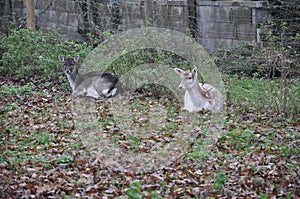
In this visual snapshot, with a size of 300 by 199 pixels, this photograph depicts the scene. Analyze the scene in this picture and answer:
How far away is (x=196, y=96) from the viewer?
10.2m

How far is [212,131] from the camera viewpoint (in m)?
8.57

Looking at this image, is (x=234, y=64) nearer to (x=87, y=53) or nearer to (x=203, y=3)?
(x=87, y=53)

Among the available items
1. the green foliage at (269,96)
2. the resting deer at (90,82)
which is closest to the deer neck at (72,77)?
the resting deer at (90,82)

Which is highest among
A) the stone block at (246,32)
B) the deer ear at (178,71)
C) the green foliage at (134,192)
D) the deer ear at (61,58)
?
the stone block at (246,32)

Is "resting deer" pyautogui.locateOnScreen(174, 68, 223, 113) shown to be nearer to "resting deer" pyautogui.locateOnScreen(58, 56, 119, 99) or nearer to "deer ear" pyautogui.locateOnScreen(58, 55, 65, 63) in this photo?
"resting deer" pyautogui.locateOnScreen(58, 56, 119, 99)

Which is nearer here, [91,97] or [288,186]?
[288,186]

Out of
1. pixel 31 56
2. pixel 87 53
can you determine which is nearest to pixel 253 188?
pixel 87 53

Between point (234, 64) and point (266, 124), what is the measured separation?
9.75 ft

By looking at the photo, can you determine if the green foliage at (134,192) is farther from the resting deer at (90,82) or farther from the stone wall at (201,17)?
the stone wall at (201,17)

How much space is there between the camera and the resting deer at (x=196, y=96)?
10.1m

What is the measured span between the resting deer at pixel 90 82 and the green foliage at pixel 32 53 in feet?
3.28

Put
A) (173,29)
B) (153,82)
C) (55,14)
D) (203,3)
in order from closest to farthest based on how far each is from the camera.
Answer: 1. (153,82)
2. (173,29)
3. (203,3)
4. (55,14)

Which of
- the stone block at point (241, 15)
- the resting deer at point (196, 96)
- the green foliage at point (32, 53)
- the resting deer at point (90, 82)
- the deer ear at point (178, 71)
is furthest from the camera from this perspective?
the stone block at point (241, 15)

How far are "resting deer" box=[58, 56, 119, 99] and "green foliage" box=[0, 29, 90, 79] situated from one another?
999 mm
